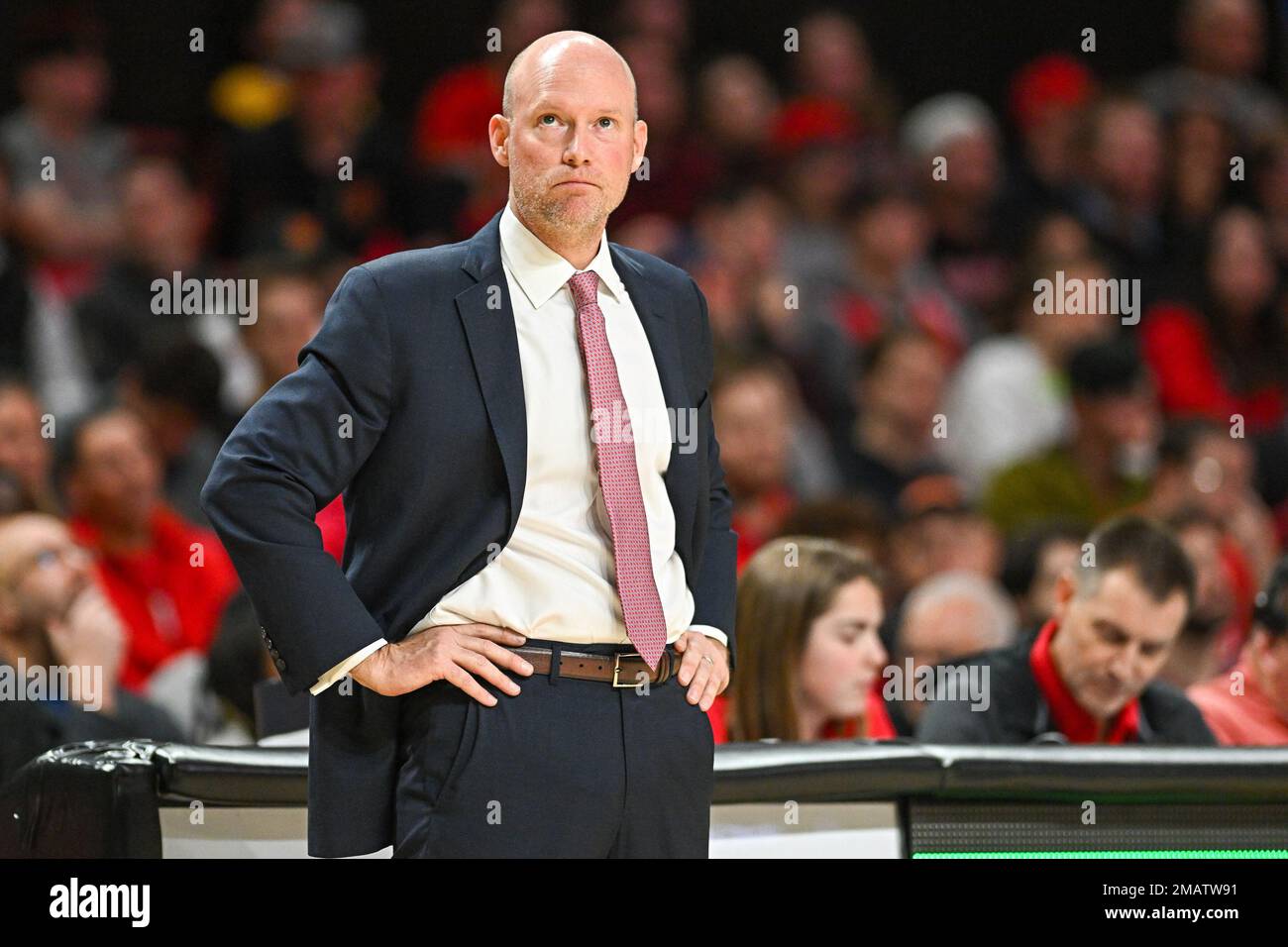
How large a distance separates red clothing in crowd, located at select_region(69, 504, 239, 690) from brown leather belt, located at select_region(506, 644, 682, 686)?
2426 mm

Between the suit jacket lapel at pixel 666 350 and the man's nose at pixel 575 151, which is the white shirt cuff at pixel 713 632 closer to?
the suit jacket lapel at pixel 666 350

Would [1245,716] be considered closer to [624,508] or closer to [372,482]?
[624,508]

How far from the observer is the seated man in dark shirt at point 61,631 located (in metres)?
3.24

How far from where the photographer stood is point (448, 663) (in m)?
1.77

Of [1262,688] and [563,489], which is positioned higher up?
[563,489]

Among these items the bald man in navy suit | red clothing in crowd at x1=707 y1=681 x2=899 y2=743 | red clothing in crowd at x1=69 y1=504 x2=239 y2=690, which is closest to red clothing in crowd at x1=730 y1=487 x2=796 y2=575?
red clothing in crowd at x1=707 y1=681 x2=899 y2=743

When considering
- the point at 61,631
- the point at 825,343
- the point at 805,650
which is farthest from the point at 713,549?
the point at 825,343

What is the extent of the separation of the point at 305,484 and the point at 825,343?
156 inches

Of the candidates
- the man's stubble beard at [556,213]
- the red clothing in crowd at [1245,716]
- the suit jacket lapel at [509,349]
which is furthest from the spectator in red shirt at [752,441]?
the man's stubble beard at [556,213]

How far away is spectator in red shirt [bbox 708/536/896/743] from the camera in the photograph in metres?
3.14

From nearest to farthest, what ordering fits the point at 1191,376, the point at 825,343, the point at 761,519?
the point at 761,519
the point at 825,343
the point at 1191,376

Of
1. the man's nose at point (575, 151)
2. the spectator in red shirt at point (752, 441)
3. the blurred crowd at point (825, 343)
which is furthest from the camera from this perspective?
the spectator in red shirt at point (752, 441)

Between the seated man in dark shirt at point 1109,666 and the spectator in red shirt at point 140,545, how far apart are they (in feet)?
6.24
